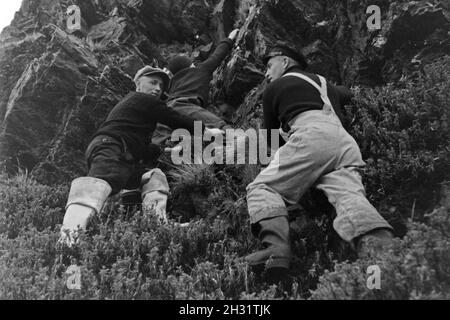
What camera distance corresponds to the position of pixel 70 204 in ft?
19.7

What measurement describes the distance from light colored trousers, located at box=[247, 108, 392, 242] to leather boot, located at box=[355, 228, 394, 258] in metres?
0.40

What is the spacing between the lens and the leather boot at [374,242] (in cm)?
417

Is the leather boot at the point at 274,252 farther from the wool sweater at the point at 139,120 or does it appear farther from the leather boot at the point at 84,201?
the wool sweater at the point at 139,120

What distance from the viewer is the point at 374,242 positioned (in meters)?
4.24

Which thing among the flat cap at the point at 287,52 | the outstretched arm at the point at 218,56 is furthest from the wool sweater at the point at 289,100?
the outstretched arm at the point at 218,56

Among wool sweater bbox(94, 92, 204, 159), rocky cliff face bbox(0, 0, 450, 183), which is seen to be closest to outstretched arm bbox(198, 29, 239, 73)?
rocky cliff face bbox(0, 0, 450, 183)

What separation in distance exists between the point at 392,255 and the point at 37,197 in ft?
17.2

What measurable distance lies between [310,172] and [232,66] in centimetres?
436

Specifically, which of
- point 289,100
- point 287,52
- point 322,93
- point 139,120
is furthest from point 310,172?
point 139,120

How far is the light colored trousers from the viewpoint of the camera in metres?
4.88

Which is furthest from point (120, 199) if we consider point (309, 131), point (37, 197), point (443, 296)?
point (443, 296)

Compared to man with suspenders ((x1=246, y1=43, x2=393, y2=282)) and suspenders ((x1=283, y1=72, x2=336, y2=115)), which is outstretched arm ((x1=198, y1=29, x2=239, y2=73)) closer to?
man with suspenders ((x1=246, y1=43, x2=393, y2=282))

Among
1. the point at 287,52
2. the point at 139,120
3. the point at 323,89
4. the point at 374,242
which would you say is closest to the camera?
the point at 374,242

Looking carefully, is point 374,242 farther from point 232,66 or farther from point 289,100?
point 232,66
